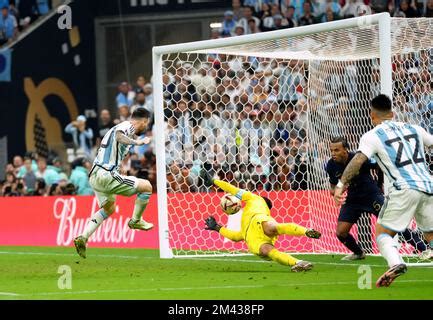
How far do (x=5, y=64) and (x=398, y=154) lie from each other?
65.7ft

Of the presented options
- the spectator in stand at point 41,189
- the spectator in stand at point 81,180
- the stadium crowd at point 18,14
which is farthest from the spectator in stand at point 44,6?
the spectator in stand at point 81,180

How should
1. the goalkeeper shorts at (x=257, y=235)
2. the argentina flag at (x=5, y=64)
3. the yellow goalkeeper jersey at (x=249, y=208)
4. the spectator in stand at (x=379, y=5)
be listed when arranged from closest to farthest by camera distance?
the goalkeeper shorts at (x=257, y=235) → the yellow goalkeeper jersey at (x=249, y=208) → the spectator in stand at (x=379, y=5) → the argentina flag at (x=5, y=64)

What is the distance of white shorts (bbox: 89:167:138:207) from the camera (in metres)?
15.3

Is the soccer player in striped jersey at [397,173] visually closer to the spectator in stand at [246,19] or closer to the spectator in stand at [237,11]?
the spectator in stand at [246,19]

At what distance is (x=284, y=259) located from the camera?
1245 centimetres

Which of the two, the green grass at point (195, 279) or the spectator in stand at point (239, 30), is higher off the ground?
the spectator in stand at point (239, 30)

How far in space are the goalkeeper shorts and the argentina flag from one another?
56.4 feet

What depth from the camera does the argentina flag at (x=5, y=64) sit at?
28.8 m

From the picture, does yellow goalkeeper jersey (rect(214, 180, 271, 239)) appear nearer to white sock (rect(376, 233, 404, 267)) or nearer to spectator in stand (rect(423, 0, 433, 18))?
white sock (rect(376, 233, 404, 267))

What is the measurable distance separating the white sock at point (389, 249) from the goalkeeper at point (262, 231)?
173 centimetres

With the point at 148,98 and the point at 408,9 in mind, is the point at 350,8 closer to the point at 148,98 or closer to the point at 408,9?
the point at 408,9

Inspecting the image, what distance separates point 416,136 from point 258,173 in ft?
25.3
